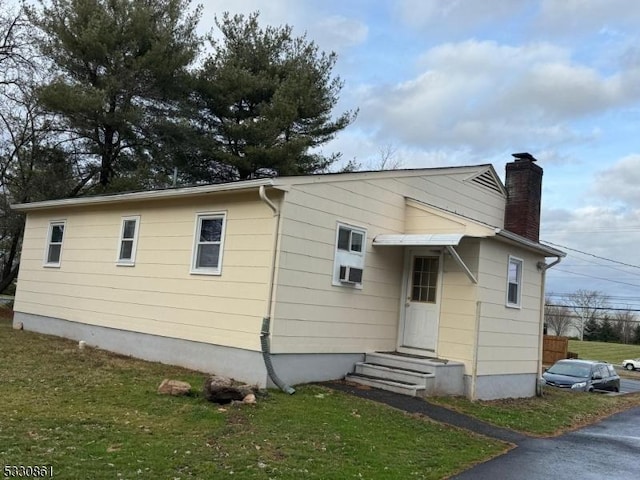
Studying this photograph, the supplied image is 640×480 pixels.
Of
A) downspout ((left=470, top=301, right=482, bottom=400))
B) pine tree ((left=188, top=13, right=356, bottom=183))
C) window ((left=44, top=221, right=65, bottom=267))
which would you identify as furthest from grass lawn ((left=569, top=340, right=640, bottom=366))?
window ((left=44, top=221, right=65, bottom=267))

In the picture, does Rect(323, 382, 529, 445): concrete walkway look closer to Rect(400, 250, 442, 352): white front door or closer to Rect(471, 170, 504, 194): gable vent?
Rect(400, 250, 442, 352): white front door

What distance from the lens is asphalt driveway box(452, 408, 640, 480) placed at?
6.67m

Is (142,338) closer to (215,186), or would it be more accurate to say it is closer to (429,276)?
(215,186)

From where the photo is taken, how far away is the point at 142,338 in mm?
11766

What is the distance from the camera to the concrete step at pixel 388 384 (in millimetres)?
10089

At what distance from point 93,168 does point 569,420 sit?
1869 cm

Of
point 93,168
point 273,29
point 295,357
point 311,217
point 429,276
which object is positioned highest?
point 273,29

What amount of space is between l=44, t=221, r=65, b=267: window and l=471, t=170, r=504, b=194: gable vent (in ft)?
35.8

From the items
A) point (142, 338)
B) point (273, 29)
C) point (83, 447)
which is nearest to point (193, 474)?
point (83, 447)

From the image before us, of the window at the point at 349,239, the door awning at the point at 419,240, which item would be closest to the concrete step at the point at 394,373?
the window at the point at 349,239

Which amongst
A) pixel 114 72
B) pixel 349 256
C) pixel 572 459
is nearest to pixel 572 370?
pixel 349 256

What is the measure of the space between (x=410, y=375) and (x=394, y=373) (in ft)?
1.19

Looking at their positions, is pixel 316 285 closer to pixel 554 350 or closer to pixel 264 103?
pixel 264 103

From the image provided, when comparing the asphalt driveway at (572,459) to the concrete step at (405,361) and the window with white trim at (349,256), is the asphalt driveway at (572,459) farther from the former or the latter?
the window with white trim at (349,256)
